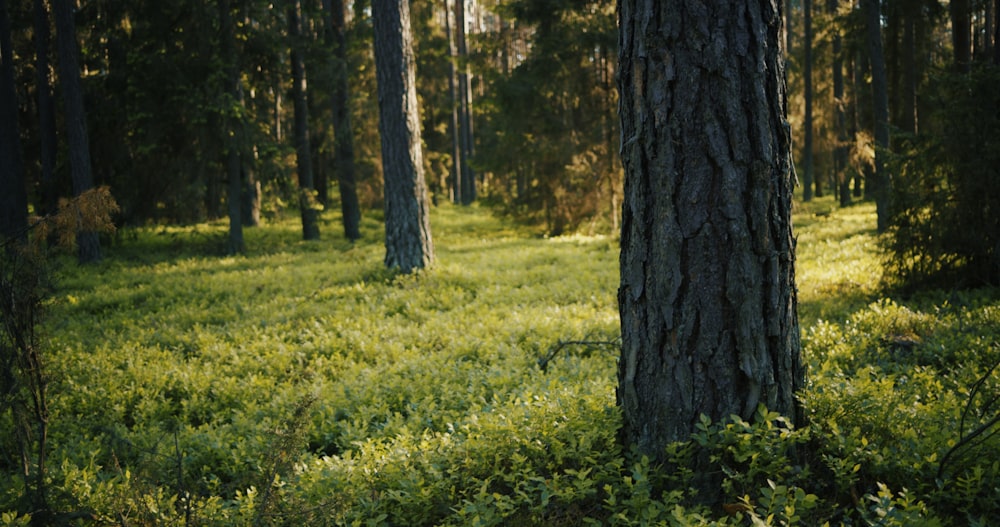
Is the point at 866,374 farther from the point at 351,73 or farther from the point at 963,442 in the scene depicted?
the point at 351,73

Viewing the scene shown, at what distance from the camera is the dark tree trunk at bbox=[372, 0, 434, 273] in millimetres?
10320

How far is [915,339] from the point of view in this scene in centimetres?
562

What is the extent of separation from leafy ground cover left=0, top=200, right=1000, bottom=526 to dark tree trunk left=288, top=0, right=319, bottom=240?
19.7 ft

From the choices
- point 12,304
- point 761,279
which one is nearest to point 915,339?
point 761,279

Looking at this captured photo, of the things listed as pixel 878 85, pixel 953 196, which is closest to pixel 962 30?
pixel 878 85

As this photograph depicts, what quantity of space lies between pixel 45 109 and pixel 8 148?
1398 millimetres

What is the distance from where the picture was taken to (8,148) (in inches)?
598

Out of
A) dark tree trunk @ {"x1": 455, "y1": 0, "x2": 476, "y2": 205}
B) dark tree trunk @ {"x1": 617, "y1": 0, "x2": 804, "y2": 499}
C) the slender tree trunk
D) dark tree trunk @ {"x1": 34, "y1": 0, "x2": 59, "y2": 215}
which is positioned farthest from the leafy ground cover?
dark tree trunk @ {"x1": 455, "y1": 0, "x2": 476, "y2": 205}

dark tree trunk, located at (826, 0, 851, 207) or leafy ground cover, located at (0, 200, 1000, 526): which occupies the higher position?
dark tree trunk, located at (826, 0, 851, 207)

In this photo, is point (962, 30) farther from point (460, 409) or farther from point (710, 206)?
point (460, 409)

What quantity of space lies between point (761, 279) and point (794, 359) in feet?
1.84

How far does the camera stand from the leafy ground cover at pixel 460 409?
2857mm

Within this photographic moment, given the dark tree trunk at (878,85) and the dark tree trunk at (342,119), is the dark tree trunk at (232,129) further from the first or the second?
the dark tree trunk at (878,85)

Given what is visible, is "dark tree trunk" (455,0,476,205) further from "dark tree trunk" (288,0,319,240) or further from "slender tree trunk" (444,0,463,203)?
"dark tree trunk" (288,0,319,240)
